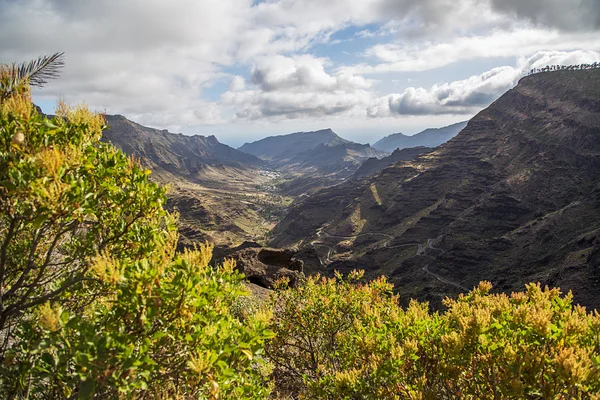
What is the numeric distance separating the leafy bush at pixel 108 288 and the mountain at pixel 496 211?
6224 cm

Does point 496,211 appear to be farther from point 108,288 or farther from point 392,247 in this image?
point 108,288

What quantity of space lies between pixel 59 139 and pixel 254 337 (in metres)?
4.64

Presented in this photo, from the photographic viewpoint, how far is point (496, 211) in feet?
409

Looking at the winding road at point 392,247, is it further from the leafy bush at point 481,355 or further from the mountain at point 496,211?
the leafy bush at point 481,355

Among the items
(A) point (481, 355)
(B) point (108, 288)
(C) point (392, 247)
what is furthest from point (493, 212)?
(B) point (108, 288)

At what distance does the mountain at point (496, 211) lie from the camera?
266 feet

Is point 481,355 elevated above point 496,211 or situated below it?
above

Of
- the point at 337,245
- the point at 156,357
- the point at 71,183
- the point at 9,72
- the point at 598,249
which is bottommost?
the point at 337,245

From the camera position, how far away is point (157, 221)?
6785mm

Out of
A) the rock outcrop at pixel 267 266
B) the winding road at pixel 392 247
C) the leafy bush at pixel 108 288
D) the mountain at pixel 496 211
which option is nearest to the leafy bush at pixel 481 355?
the leafy bush at pixel 108 288

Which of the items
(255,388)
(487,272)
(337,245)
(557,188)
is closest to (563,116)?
(557,188)

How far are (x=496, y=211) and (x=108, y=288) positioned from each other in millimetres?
142444

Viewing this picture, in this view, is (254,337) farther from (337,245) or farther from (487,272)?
(337,245)

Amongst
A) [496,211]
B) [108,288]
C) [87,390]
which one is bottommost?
[496,211]
